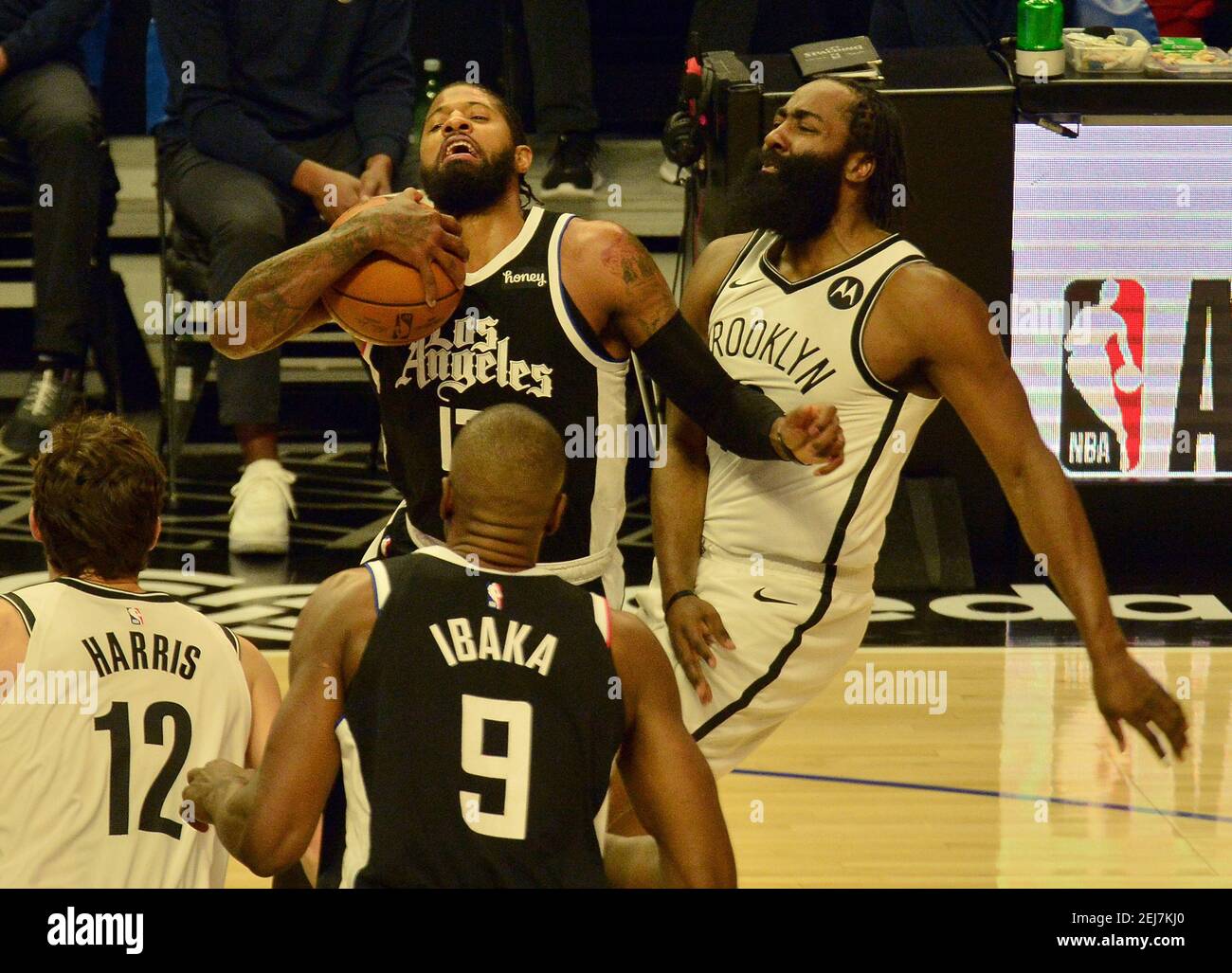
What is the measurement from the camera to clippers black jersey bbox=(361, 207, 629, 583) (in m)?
3.56

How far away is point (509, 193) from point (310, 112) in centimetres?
369

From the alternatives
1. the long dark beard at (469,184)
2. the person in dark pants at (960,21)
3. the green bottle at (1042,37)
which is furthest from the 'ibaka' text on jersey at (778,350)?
the person in dark pants at (960,21)

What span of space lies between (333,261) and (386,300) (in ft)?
0.40

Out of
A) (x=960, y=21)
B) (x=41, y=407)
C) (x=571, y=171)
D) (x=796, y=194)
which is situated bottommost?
(x=41, y=407)

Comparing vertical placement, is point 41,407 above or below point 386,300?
below

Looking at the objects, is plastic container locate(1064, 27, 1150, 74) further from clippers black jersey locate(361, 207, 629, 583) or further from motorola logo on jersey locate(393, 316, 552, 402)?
motorola logo on jersey locate(393, 316, 552, 402)

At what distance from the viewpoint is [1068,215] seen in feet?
21.3

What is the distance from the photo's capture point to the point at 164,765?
2.77 metres

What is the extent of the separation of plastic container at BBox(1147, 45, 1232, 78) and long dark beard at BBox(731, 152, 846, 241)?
2992 millimetres

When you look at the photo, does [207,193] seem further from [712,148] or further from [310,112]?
[712,148]

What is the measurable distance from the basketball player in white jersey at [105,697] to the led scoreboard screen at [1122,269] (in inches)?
166

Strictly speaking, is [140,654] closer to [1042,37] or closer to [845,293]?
[845,293]

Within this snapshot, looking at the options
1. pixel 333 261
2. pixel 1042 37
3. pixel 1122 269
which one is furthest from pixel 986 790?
pixel 1042 37
